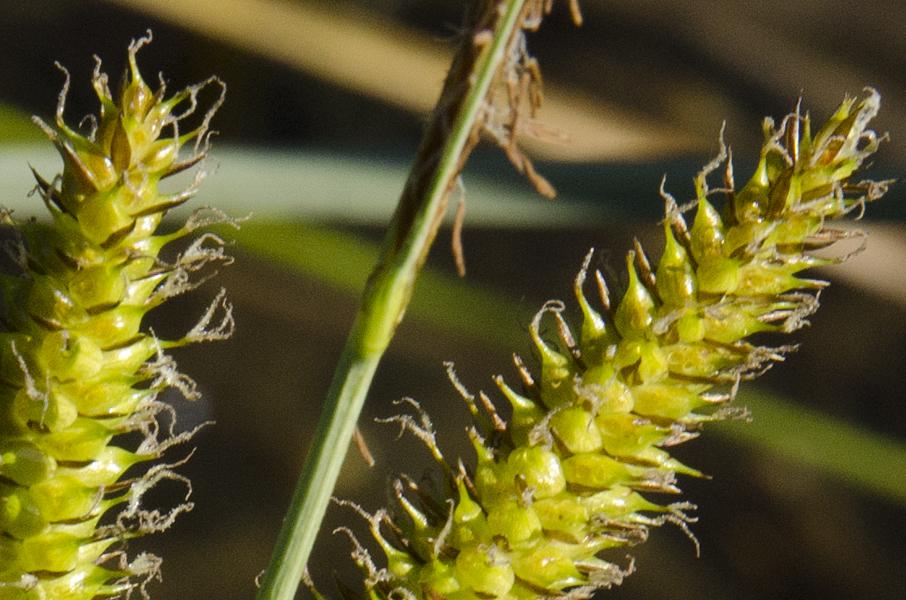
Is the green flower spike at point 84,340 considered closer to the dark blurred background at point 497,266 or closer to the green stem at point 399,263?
the green stem at point 399,263

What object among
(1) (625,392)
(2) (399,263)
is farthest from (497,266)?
(2) (399,263)

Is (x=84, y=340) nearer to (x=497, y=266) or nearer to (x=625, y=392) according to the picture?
(x=625, y=392)

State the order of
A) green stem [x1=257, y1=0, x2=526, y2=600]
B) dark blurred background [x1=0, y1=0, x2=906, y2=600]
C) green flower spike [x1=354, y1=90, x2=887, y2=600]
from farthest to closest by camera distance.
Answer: dark blurred background [x1=0, y1=0, x2=906, y2=600], green flower spike [x1=354, y1=90, x2=887, y2=600], green stem [x1=257, y1=0, x2=526, y2=600]

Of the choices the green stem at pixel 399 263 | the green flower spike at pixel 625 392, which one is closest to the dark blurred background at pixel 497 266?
the green flower spike at pixel 625 392

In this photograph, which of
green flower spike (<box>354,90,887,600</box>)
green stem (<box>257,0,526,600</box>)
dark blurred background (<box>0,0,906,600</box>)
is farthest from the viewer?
dark blurred background (<box>0,0,906,600</box>)

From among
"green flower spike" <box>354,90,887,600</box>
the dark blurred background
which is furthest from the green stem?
the dark blurred background

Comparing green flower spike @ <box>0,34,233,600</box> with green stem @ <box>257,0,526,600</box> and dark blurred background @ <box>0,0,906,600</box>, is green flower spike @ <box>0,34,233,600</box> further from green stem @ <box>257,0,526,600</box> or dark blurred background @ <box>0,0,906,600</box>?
dark blurred background @ <box>0,0,906,600</box>

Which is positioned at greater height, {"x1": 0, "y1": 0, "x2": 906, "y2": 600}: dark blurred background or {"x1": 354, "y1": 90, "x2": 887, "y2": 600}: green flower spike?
{"x1": 354, "y1": 90, "x2": 887, "y2": 600}: green flower spike
